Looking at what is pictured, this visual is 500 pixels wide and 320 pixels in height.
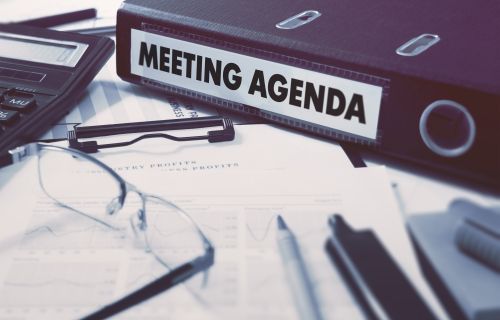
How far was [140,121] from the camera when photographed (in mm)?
574

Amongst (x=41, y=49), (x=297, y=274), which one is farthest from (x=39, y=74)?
(x=297, y=274)

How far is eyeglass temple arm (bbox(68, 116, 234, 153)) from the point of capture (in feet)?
1.75

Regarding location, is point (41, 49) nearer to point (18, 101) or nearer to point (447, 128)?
point (18, 101)

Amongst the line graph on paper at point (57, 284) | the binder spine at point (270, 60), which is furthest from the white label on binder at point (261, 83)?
the line graph on paper at point (57, 284)

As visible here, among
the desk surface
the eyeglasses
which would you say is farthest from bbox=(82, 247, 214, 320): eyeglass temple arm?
the desk surface

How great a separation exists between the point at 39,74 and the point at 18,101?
60mm

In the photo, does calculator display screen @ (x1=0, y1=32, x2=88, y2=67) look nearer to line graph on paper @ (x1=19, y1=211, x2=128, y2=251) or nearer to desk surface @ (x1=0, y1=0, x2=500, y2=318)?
desk surface @ (x1=0, y1=0, x2=500, y2=318)

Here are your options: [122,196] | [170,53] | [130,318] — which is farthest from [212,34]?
[130,318]

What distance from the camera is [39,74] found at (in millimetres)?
585

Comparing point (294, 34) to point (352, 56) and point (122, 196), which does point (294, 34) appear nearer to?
point (352, 56)

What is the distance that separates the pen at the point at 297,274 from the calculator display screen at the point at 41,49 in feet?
1.00

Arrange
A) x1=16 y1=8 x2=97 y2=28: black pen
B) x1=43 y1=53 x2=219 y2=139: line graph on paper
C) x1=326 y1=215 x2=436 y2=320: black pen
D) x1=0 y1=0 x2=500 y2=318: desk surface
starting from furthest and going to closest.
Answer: x1=16 y1=8 x2=97 y2=28: black pen
x1=43 y1=53 x2=219 y2=139: line graph on paper
x1=0 y1=0 x2=500 y2=318: desk surface
x1=326 y1=215 x2=436 y2=320: black pen

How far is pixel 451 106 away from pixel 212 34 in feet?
0.72

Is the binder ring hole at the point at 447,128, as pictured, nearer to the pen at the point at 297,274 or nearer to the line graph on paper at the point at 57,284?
the pen at the point at 297,274
